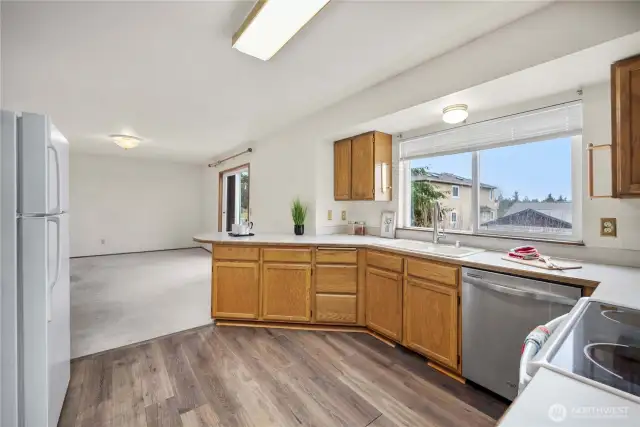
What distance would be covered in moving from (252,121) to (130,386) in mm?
2988

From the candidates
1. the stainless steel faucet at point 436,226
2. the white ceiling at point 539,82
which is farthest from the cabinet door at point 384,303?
the white ceiling at point 539,82

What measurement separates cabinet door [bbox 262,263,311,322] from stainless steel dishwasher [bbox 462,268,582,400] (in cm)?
139

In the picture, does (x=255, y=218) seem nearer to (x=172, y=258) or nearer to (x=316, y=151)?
(x=316, y=151)

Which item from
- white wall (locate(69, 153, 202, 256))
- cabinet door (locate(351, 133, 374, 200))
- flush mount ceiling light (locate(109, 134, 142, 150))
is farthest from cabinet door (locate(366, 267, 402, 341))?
white wall (locate(69, 153, 202, 256))

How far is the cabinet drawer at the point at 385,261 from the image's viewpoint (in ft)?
7.59

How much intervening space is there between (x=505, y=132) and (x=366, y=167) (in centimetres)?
125

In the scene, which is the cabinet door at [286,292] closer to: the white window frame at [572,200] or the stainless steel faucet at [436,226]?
the stainless steel faucet at [436,226]

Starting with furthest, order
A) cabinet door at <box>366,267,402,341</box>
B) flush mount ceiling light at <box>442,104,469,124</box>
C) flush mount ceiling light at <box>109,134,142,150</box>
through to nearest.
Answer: flush mount ceiling light at <box>109,134,142,150</box>
cabinet door at <box>366,267,402,341</box>
flush mount ceiling light at <box>442,104,469,124</box>

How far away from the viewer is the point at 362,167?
9.94 feet

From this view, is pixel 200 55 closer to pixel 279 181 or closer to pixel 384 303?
pixel 279 181

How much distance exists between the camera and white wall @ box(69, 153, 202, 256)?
6011mm

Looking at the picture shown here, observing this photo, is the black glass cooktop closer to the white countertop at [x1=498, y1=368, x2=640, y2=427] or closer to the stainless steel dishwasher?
the white countertop at [x1=498, y1=368, x2=640, y2=427]

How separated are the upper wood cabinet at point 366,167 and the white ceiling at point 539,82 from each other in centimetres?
41

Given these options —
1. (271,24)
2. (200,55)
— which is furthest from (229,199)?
(271,24)
